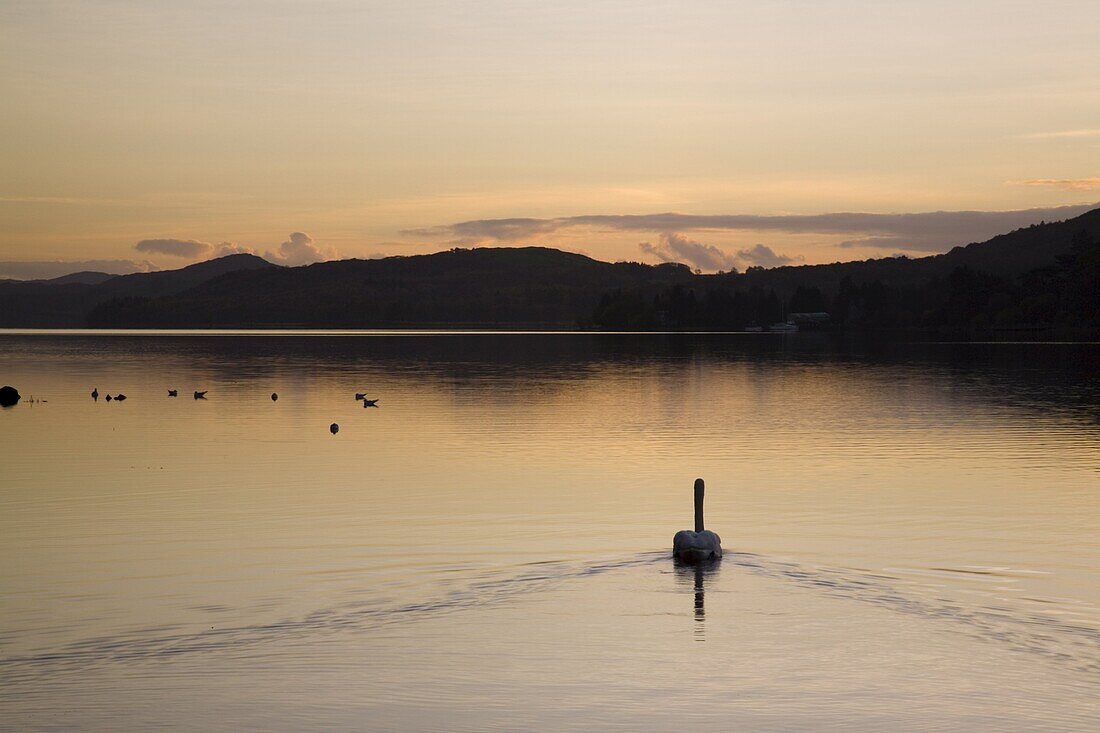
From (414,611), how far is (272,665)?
3.82m

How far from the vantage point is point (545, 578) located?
24.7m

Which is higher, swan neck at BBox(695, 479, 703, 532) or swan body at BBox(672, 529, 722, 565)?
swan neck at BBox(695, 479, 703, 532)

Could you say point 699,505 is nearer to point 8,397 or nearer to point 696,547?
point 696,547

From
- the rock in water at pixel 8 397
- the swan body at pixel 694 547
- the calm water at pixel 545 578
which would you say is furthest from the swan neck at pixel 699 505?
the rock in water at pixel 8 397

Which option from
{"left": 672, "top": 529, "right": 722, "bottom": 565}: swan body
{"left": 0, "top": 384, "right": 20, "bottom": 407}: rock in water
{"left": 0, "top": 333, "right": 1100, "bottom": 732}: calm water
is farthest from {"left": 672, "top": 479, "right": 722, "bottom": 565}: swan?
{"left": 0, "top": 384, "right": 20, "bottom": 407}: rock in water

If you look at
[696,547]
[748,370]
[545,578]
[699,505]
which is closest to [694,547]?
[696,547]

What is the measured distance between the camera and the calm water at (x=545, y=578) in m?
16.9

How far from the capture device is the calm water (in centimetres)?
1694

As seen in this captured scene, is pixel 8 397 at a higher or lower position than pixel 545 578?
higher

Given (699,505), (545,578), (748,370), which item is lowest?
(748,370)

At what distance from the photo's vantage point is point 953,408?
2672 inches

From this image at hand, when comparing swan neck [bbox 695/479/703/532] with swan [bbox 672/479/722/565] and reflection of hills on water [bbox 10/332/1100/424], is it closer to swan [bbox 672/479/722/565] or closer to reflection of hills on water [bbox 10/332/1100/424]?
swan [bbox 672/479/722/565]

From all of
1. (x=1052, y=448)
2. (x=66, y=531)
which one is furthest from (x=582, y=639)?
(x=1052, y=448)

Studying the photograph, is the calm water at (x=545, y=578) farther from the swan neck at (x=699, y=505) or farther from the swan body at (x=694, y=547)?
the swan neck at (x=699, y=505)
